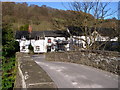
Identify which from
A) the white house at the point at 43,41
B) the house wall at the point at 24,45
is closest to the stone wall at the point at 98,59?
the white house at the point at 43,41

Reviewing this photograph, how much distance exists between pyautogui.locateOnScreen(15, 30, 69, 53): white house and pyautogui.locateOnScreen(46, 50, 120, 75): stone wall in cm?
1988

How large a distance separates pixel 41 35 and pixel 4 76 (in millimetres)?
28953

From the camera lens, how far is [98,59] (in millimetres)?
8781

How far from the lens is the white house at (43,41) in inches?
1345

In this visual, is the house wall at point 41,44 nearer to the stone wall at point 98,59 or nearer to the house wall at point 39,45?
the house wall at point 39,45

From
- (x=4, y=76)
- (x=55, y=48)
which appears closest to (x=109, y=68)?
(x=4, y=76)

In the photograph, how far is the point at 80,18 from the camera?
16266mm

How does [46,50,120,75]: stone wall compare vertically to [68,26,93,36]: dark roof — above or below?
below

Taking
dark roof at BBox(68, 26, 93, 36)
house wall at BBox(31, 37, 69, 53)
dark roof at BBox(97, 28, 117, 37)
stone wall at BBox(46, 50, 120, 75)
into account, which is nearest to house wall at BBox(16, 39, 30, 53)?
house wall at BBox(31, 37, 69, 53)

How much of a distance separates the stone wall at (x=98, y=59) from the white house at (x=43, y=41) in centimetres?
1988

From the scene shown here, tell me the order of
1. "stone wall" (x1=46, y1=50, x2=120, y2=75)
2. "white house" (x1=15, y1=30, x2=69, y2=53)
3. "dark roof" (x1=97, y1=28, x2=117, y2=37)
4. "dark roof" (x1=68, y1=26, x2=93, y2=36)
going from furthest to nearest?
1. "white house" (x1=15, y1=30, x2=69, y2=53)
2. "dark roof" (x1=68, y1=26, x2=93, y2=36)
3. "dark roof" (x1=97, y1=28, x2=117, y2=37)
4. "stone wall" (x1=46, y1=50, x2=120, y2=75)

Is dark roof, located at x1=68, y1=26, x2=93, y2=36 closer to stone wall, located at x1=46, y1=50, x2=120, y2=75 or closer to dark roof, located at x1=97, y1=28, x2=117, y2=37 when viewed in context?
dark roof, located at x1=97, y1=28, x2=117, y2=37

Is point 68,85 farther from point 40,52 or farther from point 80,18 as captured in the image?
point 40,52

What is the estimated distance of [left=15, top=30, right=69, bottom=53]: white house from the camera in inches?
1345
